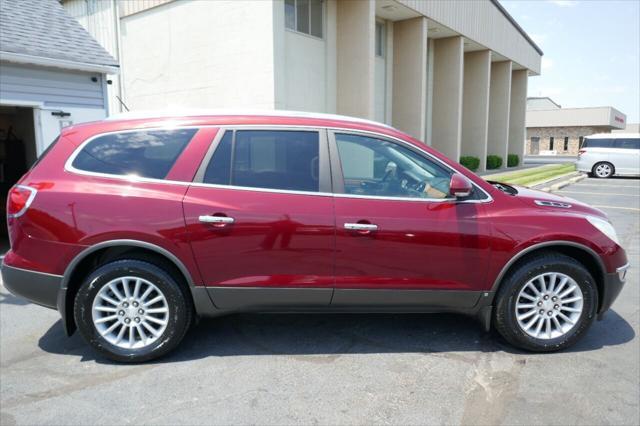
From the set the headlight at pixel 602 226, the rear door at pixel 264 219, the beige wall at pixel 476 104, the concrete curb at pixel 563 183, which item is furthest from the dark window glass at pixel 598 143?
the rear door at pixel 264 219

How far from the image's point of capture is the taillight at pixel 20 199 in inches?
139

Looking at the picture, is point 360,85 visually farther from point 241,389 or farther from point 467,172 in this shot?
point 241,389

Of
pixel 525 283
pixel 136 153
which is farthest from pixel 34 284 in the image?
pixel 525 283

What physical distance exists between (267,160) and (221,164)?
1.14ft

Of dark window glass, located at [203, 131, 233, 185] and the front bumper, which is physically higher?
dark window glass, located at [203, 131, 233, 185]

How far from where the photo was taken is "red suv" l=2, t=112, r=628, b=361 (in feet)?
11.4

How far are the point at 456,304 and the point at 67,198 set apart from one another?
3.03 meters

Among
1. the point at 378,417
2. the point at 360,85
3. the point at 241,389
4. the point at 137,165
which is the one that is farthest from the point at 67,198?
the point at 360,85

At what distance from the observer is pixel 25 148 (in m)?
10.5

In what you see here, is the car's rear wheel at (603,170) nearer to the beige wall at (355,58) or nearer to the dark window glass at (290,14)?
Answer: the beige wall at (355,58)

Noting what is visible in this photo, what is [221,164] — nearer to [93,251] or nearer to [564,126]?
[93,251]

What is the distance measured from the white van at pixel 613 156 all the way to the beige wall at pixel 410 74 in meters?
8.04

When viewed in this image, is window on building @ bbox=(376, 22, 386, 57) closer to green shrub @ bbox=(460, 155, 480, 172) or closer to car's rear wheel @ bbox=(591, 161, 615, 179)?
green shrub @ bbox=(460, 155, 480, 172)

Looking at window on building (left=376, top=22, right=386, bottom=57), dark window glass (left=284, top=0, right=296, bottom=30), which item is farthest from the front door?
window on building (left=376, top=22, right=386, bottom=57)
